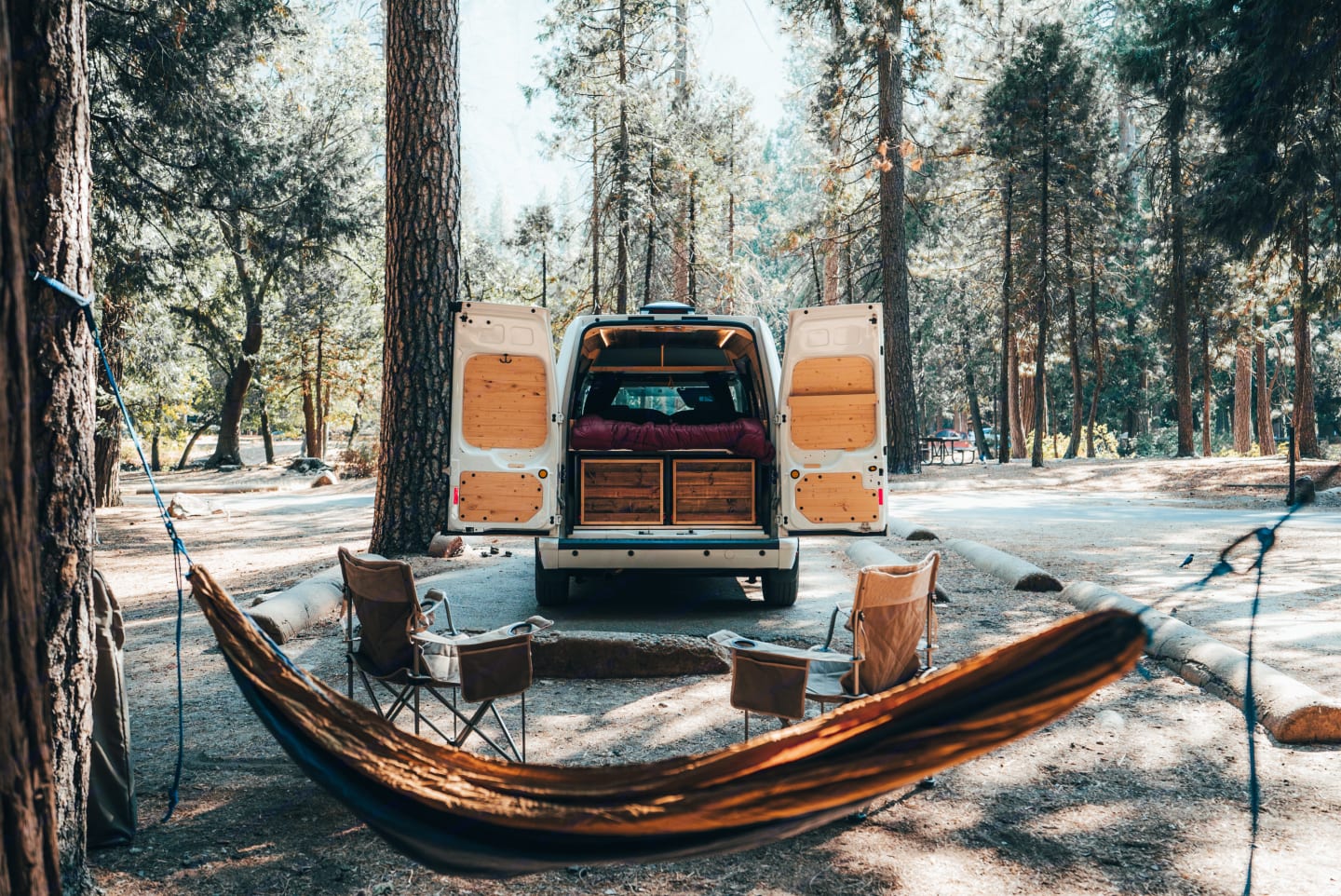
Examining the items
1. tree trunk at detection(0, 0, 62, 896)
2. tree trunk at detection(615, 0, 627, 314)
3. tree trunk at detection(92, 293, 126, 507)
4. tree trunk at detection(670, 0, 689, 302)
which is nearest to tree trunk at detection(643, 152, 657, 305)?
tree trunk at detection(615, 0, 627, 314)

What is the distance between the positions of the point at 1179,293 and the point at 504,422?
2272 cm

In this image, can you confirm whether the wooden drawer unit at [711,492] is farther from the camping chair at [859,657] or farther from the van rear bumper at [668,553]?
the camping chair at [859,657]

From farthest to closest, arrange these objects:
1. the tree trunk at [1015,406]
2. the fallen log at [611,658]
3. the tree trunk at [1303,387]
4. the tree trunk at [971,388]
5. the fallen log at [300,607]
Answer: the tree trunk at [971,388], the tree trunk at [1015,406], the tree trunk at [1303,387], the fallen log at [300,607], the fallen log at [611,658]

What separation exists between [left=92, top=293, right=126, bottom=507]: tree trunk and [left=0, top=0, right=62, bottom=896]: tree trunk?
13.1 metres

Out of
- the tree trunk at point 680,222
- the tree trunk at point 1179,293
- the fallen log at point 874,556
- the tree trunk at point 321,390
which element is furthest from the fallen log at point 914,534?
the tree trunk at point 321,390

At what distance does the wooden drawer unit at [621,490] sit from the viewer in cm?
698

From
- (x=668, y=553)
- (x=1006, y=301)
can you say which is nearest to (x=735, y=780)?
(x=668, y=553)

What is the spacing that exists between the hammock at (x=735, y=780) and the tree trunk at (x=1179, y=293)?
23.6m

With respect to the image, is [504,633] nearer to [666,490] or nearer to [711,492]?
[666,490]

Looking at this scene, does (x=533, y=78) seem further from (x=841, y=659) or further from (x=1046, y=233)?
(x=841, y=659)

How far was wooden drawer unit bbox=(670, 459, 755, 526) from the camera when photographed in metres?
6.96

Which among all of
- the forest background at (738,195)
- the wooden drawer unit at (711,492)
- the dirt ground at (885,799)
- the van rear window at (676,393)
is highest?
the forest background at (738,195)

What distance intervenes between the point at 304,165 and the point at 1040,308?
18.8 meters

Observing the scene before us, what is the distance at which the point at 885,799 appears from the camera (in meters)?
3.55
